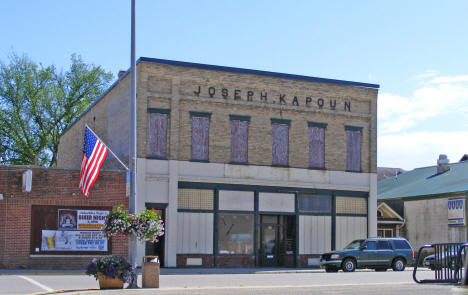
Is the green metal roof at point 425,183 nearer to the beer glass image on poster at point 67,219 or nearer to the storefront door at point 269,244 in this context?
the storefront door at point 269,244

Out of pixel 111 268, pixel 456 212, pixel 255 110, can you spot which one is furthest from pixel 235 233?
pixel 456 212

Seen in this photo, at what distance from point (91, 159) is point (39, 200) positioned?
423 centimetres

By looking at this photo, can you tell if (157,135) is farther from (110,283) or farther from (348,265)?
(110,283)

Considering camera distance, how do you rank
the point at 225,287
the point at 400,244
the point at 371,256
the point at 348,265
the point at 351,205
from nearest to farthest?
the point at 225,287 < the point at 348,265 < the point at 371,256 < the point at 400,244 < the point at 351,205

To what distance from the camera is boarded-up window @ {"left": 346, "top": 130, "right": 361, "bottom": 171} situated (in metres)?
34.1

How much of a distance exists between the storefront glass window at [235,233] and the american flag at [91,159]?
6984 mm

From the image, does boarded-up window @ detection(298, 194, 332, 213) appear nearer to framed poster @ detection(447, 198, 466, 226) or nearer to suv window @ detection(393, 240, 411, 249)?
suv window @ detection(393, 240, 411, 249)

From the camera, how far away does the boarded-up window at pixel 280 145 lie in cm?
3238

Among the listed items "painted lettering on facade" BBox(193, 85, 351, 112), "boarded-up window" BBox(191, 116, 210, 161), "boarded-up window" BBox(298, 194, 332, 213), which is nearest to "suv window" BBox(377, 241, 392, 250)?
"boarded-up window" BBox(298, 194, 332, 213)

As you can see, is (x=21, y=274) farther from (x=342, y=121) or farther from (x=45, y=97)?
(x=45, y=97)

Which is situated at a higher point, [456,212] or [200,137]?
[200,137]

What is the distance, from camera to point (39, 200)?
2780 centimetres

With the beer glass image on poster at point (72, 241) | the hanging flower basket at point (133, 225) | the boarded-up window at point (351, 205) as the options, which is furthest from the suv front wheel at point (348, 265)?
the hanging flower basket at point (133, 225)

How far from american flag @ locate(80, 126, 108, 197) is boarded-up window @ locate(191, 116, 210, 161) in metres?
5.68
